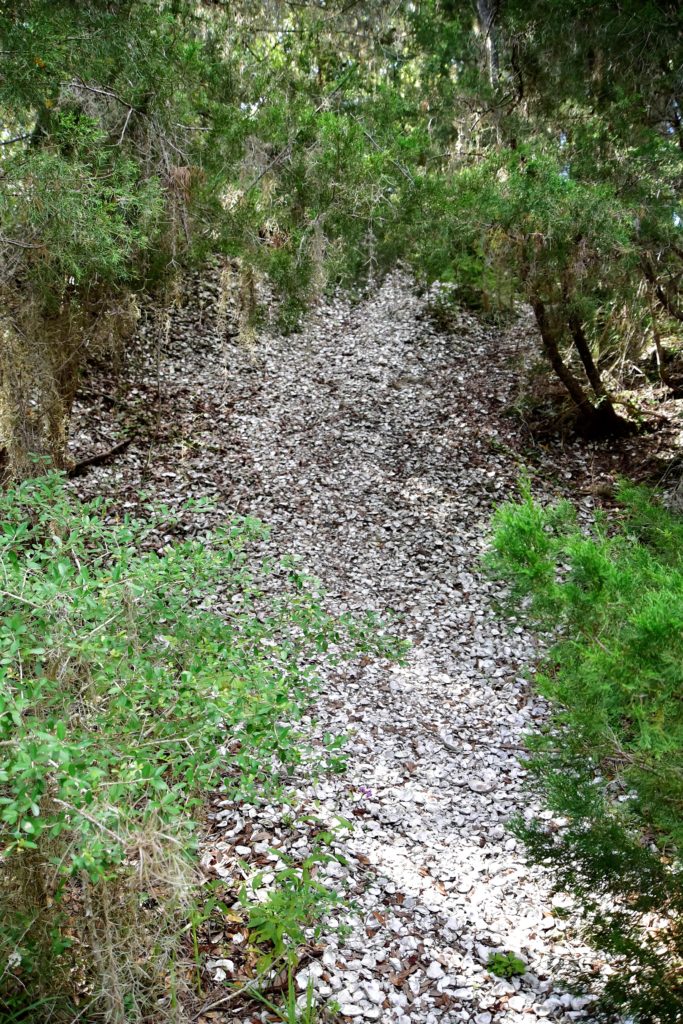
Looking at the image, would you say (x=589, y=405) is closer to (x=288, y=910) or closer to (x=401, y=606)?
(x=401, y=606)

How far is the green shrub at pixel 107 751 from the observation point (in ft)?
5.57

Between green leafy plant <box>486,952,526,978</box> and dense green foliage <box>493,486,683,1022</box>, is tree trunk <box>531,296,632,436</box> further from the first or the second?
green leafy plant <box>486,952,526,978</box>

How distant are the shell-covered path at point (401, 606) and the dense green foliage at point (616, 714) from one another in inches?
26.4

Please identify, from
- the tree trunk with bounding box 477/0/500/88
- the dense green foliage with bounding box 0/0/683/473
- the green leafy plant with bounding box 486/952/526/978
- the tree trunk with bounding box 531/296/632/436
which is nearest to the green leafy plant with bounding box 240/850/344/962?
the green leafy plant with bounding box 486/952/526/978

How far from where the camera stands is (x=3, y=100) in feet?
13.2

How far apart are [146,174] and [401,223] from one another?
2.36 meters

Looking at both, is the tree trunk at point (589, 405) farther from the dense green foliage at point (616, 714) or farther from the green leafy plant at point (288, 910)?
the green leafy plant at point (288, 910)

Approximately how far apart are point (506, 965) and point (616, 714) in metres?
1.64

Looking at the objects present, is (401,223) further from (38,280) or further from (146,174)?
(38,280)

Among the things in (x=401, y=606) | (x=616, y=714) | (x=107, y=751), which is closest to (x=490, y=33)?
(x=401, y=606)

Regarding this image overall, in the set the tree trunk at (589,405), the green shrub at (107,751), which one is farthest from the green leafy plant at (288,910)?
the tree trunk at (589,405)

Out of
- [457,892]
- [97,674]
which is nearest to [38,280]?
[97,674]

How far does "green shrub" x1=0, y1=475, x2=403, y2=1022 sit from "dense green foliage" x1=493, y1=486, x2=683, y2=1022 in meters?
0.85

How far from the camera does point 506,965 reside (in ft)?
9.70
